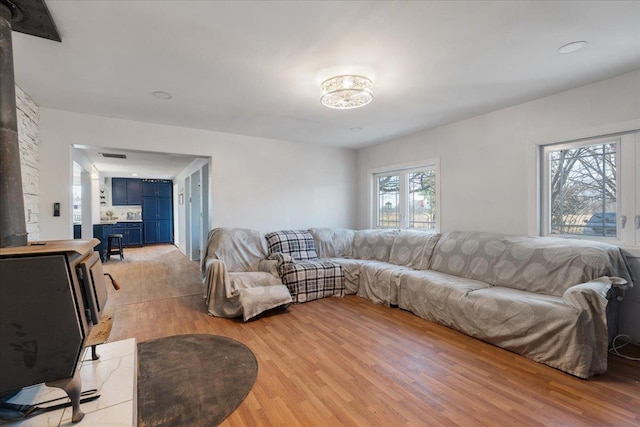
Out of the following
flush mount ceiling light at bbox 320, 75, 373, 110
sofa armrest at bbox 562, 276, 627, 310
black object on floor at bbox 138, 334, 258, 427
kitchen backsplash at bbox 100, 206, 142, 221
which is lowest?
black object on floor at bbox 138, 334, 258, 427

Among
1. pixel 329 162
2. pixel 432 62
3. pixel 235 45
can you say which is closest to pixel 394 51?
pixel 432 62

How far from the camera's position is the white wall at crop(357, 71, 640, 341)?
2527 mm

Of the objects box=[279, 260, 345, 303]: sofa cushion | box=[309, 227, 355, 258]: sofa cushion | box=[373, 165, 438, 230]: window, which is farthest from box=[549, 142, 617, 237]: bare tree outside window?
box=[309, 227, 355, 258]: sofa cushion

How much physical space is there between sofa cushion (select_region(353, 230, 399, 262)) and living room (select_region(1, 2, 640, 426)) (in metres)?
0.82

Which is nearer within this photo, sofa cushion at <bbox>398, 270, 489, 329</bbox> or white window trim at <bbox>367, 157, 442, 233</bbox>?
sofa cushion at <bbox>398, 270, 489, 329</bbox>

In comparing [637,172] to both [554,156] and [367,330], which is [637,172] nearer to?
[554,156]

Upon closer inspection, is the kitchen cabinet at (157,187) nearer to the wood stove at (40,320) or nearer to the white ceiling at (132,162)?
the white ceiling at (132,162)

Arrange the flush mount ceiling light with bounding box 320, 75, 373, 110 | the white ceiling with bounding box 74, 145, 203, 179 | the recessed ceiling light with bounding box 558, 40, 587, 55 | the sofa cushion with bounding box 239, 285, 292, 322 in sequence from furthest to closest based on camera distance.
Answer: the white ceiling with bounding box 74, 145, 203, 179, the sofa cushion with bounding box 239, 285, 292, 322, the flush mount ceiling light with bounding box 320, 75, 373, 110, the recessed ceiling light with bounding box 558, 40, 587, 55

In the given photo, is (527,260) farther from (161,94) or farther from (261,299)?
(161,94)

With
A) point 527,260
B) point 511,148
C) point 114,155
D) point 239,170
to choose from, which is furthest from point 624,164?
point 114,155

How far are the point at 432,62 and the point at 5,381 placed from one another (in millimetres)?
2975

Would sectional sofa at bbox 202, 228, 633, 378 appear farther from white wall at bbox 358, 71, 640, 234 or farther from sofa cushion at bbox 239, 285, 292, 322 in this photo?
white wall at bbox 358, 71, 640, 234

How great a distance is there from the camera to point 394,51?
2.05 metres

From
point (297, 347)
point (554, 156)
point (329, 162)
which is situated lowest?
point (297, 347)
